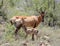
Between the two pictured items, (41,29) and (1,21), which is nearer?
(41,29)

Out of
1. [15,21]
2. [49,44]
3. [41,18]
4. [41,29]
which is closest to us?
[49,44]

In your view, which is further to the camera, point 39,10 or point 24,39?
point 39,10

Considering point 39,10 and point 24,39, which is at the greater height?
point 39,10

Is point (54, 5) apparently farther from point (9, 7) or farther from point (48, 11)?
point (9, 7)

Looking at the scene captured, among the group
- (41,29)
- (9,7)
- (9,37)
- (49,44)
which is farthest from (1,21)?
(49,44)

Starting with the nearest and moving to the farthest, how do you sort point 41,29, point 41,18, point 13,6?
point 41,18, point 41,29, point 13,6

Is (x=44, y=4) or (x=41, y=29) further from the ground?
(x=44, y=4)

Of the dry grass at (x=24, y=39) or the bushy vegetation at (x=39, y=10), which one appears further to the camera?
the bushy vegetation at (x=39, y=10)

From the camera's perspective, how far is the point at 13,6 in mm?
15508

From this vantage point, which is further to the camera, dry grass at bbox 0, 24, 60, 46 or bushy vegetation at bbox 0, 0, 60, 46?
bushy vegetation at bbox 0, 0, 60, 46

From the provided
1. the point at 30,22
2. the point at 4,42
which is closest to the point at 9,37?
the point at 4,42

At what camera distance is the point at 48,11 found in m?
13.8

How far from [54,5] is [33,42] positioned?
4.73 metres

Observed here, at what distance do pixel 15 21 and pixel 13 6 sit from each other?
196 inches
